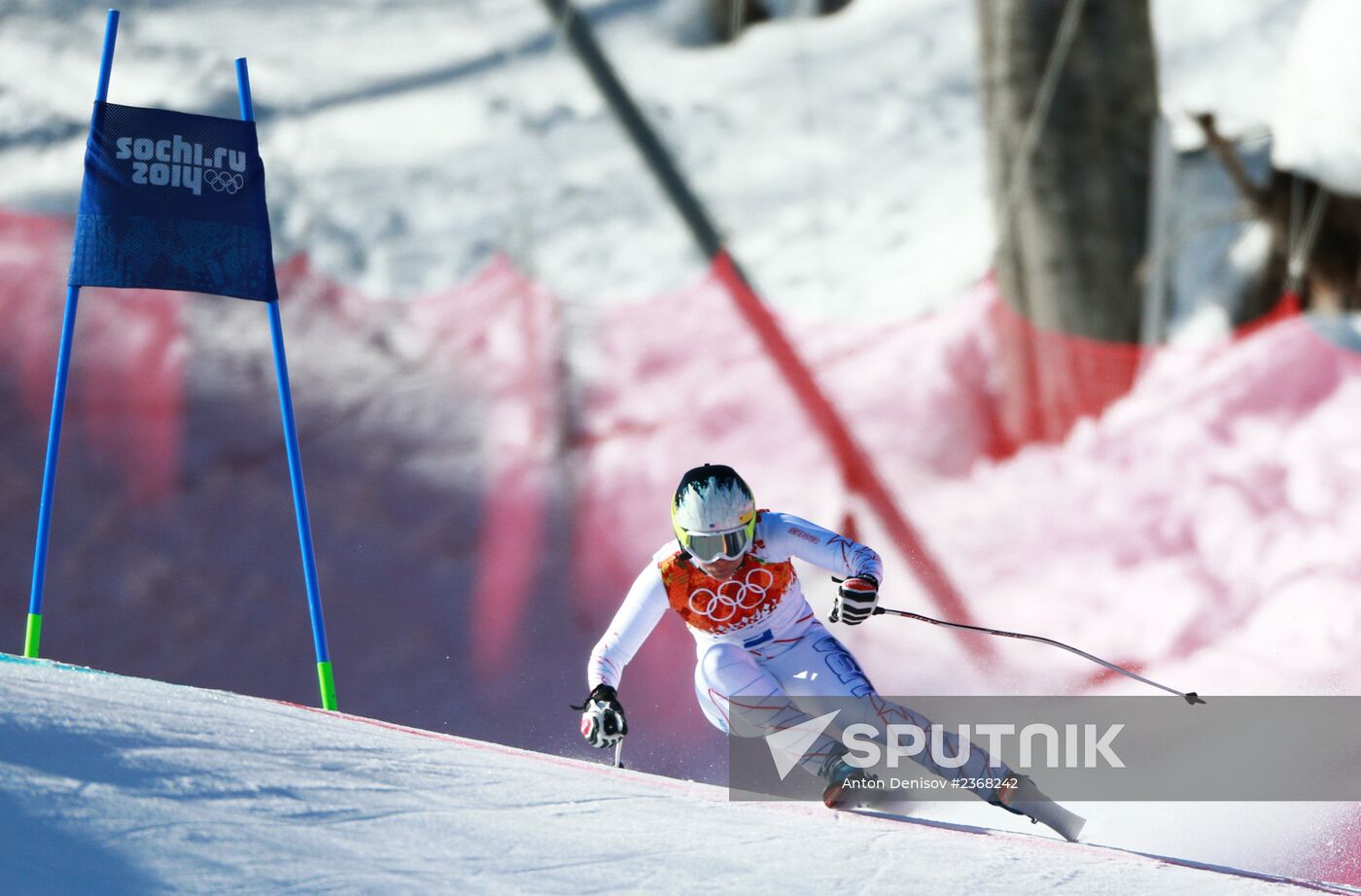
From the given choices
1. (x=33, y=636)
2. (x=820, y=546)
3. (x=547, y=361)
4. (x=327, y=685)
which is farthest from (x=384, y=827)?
(x=547, y=361)

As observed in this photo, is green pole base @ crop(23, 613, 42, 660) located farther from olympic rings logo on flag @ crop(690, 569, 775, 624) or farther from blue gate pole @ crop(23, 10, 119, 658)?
olympic rings logo on flag @ crop(690, 569, 775, 624)

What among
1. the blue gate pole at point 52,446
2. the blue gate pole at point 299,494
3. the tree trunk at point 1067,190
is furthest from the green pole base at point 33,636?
the tree trunk at point 1067,190

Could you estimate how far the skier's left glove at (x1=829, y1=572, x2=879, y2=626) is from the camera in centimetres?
325

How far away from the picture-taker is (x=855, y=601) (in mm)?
3254

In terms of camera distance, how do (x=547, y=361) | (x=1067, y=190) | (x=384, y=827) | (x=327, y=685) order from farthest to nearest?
1. (x=547, y=361)
2. (x=1067, y=190)
3. (x=327, y=685)
4. (x=384, y=827)

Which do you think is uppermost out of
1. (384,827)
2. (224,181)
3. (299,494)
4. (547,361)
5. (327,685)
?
(547,361)

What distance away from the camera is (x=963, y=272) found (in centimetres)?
529

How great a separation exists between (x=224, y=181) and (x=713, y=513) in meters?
1.68

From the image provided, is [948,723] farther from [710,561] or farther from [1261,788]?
[710,561]

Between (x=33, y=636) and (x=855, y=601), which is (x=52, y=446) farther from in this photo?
(x=855, y=601)

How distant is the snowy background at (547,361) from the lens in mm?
5066

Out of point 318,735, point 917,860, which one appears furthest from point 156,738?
point 917,860

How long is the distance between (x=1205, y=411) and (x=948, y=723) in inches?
55.7

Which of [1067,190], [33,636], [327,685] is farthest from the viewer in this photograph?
[1067,190]
